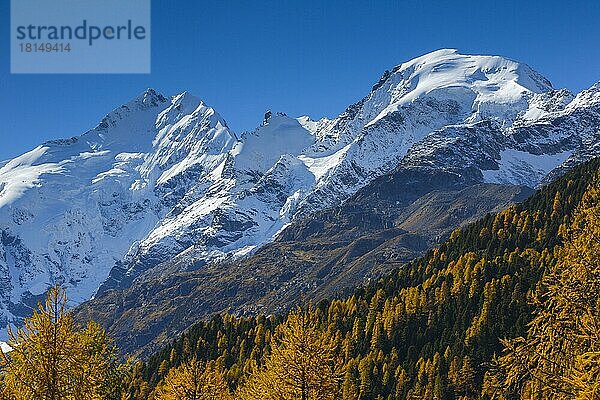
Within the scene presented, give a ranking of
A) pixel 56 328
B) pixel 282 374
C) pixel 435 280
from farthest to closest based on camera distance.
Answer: pixel 435 280
pixel 282 374
pixel 56 328

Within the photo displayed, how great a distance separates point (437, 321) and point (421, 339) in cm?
581

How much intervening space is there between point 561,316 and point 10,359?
18.6 meters

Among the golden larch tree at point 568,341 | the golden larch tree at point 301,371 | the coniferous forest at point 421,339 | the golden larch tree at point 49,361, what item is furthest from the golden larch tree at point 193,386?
the golden larch tree at point 568,341

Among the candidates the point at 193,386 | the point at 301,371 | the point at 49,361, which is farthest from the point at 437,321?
the point at 49,361

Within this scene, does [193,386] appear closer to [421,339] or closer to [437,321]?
[421,339]

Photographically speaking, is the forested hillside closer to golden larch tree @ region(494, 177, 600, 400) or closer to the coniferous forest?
the coniferous forest

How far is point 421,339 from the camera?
11956 cm

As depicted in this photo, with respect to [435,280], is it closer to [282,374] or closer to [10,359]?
[282,374]

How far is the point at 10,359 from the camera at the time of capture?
893 inches

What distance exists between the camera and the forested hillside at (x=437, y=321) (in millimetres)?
103688

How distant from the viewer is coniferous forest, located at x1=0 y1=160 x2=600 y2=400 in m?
15.9

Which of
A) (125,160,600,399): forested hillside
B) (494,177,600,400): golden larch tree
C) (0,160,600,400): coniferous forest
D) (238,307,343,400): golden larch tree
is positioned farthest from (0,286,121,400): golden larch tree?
(125,160,600,399): forested hillside

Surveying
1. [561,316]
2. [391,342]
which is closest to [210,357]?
[391,342]

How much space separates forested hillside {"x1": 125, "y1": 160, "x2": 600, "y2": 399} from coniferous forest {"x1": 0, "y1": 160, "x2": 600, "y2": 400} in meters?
0.31
